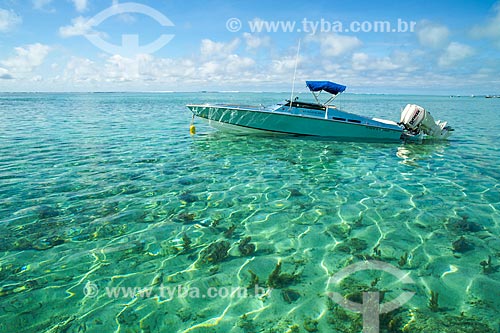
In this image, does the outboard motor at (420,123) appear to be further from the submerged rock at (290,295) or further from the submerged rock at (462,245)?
the submerged rock at (290,295)

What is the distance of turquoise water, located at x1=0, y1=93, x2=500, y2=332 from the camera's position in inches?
146

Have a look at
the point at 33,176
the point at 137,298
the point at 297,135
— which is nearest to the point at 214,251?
the point at 137,298

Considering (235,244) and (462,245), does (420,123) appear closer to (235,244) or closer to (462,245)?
(462,245)

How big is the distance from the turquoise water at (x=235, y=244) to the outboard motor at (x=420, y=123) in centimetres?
632

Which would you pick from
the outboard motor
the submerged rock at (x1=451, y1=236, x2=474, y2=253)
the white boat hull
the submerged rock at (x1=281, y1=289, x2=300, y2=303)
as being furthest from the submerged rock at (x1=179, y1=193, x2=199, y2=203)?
the outboard motor

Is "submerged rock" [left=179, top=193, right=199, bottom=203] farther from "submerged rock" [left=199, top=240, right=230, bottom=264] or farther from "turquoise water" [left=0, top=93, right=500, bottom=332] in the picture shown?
"submerged rock" [left=199, top=240, right=230, bottom=264]

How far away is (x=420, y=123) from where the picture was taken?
1642cm

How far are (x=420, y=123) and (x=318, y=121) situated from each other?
6.07 meters

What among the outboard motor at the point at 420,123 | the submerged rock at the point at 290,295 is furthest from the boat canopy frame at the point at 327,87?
the submerged rock at the point at 290,295

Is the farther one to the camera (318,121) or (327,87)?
(318,121)

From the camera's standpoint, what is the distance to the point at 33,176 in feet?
28.9

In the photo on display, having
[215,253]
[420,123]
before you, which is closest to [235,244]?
[215,253]

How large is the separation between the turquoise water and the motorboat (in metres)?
5.43

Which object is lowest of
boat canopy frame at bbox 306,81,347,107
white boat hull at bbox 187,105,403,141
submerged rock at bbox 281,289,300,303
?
submerged rock at bbox 281,289,300,303
